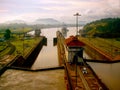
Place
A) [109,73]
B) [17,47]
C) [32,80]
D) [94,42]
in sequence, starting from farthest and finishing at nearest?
1. [94,42]
2. [17,47]
3. [109,73]
4. [32,80]

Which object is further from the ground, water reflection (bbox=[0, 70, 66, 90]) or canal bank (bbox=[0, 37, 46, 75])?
water reflection (bbox=[0, 70, 66, 90])

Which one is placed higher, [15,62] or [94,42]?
[15,62]

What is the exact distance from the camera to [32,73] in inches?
528

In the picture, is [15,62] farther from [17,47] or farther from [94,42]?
[94,42]

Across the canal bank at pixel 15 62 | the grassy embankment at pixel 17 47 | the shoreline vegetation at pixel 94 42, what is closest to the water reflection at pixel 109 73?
the shoreline vegetation at pixel 94 42

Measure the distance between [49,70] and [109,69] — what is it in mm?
3864

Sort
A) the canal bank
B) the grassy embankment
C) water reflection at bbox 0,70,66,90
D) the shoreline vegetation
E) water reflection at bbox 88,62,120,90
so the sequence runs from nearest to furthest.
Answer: water reflection at bbox 0,70,66,90, water reflection at bbox 88,62,120,90, the canal bank, the grassy embankment, the shoreline vegetation

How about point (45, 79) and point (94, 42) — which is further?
point (94, 42)

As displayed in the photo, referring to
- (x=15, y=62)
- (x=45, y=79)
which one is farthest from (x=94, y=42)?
(x=45, y=79)

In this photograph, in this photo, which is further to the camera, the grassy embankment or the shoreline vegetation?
the shoreline vegetation

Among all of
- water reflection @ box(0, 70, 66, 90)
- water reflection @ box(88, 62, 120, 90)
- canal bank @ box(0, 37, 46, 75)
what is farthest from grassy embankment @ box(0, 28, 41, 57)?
water reflection @ box(88, 62, 120, 90)

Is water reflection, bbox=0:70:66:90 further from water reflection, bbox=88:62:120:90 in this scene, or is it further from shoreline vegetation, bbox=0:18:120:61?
shoreline vegetation, bbox=0:18:120:61

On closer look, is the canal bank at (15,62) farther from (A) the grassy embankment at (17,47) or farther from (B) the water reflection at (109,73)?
(B) the water reflection at (109,73)

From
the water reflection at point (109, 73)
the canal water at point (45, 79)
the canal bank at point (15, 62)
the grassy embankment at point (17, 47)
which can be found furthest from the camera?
the grassy embankment at point (17, 47)
